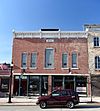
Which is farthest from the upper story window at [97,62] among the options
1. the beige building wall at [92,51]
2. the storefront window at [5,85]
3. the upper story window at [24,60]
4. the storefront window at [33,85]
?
the storefront window at [5,85]

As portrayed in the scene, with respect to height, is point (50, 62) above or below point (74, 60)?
below

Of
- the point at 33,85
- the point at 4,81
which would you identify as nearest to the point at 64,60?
the point at 33,85

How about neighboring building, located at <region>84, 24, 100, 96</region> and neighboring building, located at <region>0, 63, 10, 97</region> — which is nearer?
neighboring building, located at <region>84, 24, 100, 96</region>

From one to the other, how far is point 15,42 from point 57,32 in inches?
250

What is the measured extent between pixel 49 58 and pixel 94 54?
6479 millimetres

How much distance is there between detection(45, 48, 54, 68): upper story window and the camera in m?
36.1

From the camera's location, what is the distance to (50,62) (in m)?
36.2

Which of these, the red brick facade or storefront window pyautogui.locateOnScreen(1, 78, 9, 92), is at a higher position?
the red brick facade

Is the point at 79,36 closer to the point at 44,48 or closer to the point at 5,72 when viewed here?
the point at 44,48

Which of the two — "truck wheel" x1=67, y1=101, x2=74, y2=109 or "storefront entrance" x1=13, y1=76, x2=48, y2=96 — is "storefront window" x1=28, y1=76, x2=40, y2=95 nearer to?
"storefront entrance" x1=13, y1=76, x2=48, y2=96

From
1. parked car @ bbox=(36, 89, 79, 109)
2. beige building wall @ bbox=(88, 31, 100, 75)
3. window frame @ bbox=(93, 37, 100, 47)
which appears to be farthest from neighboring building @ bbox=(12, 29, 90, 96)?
parked car @ bbox=(36, 89, 79, 109)

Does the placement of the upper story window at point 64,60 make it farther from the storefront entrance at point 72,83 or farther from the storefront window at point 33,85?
the storefront window at point 33,85

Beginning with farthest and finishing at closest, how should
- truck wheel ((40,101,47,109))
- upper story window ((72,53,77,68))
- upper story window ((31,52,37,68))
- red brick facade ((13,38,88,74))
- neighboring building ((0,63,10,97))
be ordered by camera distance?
neighboring building ((0,63,10,97)) → upper story window ((31,52,37,68)) → upper story window ((72,53,77,68)) → red brick facade ((13,38,88,74)) → truck wheel ((40,101,47,109))

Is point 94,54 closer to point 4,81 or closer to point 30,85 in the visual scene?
point 30,85
